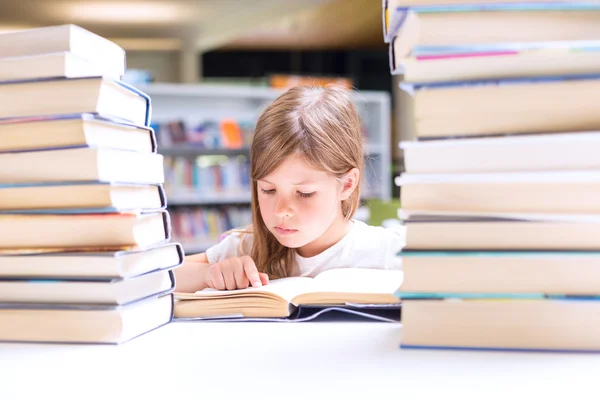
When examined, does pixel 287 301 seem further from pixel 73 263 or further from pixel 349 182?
pixel 349 182

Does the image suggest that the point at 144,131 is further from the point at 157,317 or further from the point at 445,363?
the point at 445,363

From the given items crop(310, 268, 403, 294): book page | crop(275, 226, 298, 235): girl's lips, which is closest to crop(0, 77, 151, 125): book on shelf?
crop(310, 268, 403, 294): book page

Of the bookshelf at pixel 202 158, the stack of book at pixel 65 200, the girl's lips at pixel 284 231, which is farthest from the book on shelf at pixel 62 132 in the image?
the bookshelf at pixel 202 158

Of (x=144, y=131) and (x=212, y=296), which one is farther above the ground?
(x=144, y=131)

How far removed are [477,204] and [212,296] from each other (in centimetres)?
40

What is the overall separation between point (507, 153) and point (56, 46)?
48cm

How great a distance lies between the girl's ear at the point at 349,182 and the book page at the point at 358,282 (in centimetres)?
46

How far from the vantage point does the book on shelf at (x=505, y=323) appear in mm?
633

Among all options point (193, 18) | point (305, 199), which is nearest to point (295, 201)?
point (305, 199)

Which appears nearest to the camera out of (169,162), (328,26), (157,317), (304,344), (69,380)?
(69,380)

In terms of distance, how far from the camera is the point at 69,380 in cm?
60

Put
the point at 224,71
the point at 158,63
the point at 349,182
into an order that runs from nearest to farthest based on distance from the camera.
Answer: the point at 349,182 < the point at 158,63 < the point at 224,71

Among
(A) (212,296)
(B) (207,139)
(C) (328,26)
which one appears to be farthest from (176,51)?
(A) (212,296)

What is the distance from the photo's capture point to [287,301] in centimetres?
86
